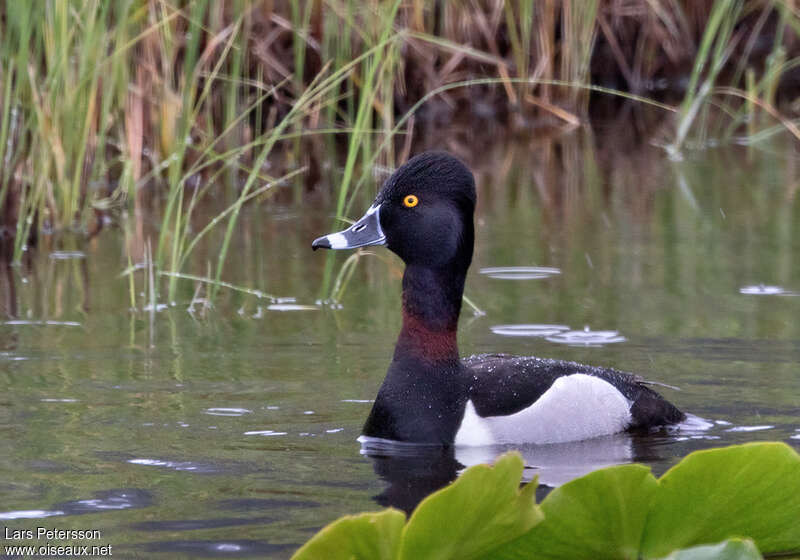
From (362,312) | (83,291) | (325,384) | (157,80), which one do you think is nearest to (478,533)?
(325,384)

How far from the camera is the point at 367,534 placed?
116 inches

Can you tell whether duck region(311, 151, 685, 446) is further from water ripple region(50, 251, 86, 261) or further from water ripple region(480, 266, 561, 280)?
water ripple region(50, 251, 86, 261)

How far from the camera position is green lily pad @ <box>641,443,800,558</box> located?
3.19 m

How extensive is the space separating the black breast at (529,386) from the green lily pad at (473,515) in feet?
7.89

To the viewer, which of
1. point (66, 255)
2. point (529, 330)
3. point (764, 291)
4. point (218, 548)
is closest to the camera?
point (218, 548)

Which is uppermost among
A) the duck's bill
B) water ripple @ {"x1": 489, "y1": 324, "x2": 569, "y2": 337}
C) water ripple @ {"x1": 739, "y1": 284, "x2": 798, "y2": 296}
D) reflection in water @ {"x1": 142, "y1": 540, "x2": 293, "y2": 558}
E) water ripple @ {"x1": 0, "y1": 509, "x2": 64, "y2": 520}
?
the duck's bill

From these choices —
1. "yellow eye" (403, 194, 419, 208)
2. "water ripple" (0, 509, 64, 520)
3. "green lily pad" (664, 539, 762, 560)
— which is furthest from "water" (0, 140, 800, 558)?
"green lily pad" (664, 539, 762, 560)

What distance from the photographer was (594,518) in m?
3.25

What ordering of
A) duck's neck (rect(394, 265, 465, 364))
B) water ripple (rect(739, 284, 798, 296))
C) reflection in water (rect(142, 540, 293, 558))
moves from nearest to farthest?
reflection in water (rect(142, 540, 293, 558)), duck's neck (rect(394, 265, 465, 364)), water ripple (rect(739, 284, 798, 296))

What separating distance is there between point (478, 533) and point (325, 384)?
3.31 meters

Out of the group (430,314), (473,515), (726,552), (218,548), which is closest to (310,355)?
(430,314)

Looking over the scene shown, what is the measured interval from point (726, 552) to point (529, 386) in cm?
270

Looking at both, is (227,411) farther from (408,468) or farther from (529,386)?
(529,386)

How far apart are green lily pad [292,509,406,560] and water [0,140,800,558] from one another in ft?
3.80
